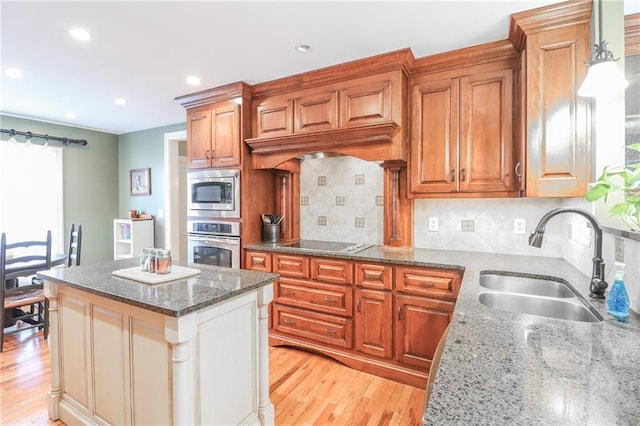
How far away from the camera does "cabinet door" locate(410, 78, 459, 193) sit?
2379mm

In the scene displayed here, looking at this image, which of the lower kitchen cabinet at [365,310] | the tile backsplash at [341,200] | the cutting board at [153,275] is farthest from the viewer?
the tile backsplash at [341,200]

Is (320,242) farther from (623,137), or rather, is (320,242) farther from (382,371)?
(623,137)

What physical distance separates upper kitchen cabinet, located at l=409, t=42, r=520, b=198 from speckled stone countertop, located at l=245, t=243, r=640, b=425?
1.21 m

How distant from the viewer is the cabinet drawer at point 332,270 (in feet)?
8.09

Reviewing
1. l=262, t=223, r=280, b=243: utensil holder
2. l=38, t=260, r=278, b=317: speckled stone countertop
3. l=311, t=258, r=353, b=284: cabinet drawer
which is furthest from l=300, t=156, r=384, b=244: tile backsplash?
l=38, t=260, r=278, b=317: speckled stone countertop

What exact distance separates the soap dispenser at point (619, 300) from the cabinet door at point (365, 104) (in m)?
1.72

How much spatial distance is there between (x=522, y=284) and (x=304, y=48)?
2148 mm

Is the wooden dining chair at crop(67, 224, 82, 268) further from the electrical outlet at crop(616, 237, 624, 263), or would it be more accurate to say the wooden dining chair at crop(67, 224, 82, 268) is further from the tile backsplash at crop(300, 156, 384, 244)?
the electrical outlet at crop(616, 237, 624, 263)

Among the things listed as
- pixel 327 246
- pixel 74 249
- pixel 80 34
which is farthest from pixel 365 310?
pixel 74 249

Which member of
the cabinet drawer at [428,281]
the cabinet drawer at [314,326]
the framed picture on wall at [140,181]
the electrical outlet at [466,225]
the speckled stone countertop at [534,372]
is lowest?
the cabinet drawer at [314,326]

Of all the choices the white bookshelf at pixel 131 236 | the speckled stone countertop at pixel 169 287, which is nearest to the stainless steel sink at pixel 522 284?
the speckled stone countertop at pixel 169 287

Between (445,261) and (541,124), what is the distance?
104 cm

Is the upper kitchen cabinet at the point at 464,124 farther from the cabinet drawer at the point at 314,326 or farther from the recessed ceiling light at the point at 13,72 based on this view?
the recessed ceiling light at the point at 13,72

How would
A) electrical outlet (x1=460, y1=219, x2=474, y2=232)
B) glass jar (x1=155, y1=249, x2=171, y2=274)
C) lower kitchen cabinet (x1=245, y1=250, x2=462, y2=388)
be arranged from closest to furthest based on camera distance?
1. glass jar (x1=155, y1=249, x2=171, y2=274)
2. lower kitchen cabinet (x1=245, y1=250, x2=462, y2=388)
3. electrical outlet (x1=460, y1=219, x2=474, y2=232)
